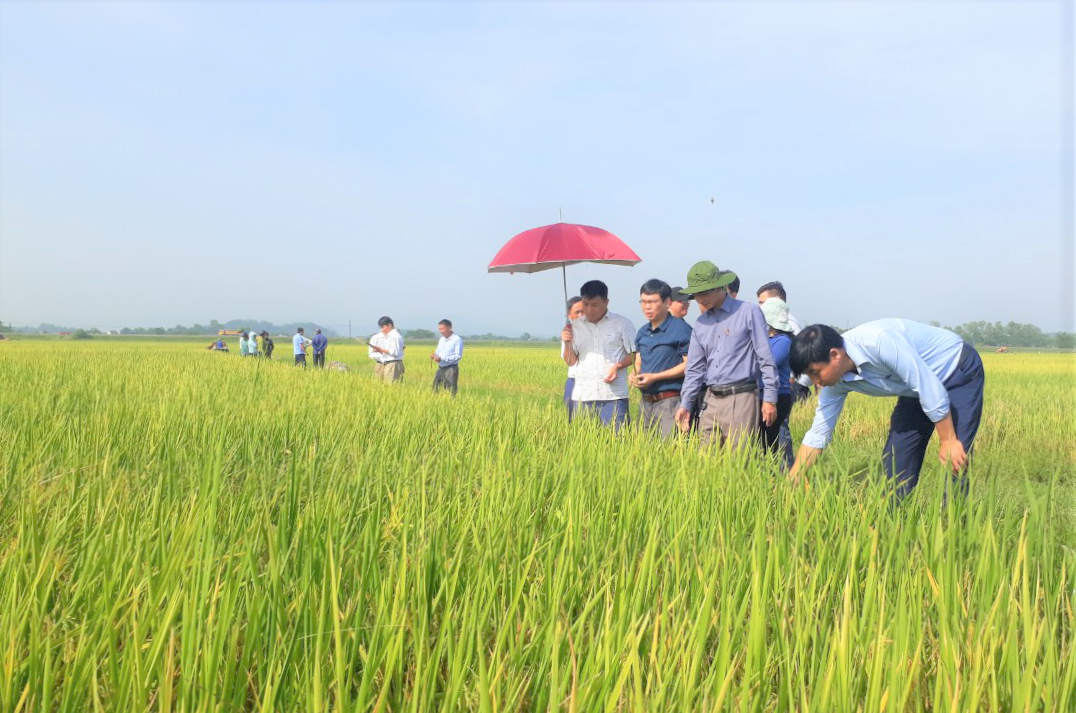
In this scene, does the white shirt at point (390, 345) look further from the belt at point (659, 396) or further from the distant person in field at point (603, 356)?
the belt at point (659, 396)

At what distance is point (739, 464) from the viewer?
2.72 metres

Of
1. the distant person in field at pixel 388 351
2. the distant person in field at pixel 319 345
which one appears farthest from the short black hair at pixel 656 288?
the distant person in field at pixel 319 345

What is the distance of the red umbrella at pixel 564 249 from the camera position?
16.8ft

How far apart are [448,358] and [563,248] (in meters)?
3.85

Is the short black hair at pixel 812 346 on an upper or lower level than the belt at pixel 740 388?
upper

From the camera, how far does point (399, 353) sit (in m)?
9.72

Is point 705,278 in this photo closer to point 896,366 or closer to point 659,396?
point 659,396

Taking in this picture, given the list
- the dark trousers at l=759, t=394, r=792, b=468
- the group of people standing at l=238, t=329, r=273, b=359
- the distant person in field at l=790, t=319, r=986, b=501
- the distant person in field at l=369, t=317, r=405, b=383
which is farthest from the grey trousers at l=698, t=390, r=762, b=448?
the group of people standing at l=238, t=329, r=273, b=359

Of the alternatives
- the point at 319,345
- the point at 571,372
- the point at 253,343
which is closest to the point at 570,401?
the point at 571,372

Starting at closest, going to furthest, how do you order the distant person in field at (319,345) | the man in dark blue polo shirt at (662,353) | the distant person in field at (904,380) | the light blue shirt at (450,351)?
the distant person in field at (904,380)
the man in dark blue polo shirt at (662,353)
the light blue shirt at (450,351)
the distant person in field at (319,345)

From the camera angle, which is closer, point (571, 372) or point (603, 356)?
point (603, 356)

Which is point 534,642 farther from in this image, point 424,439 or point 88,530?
point 424,439

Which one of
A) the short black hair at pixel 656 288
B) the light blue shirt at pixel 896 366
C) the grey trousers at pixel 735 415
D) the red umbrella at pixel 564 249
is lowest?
the grey trousers at pixel 735 415

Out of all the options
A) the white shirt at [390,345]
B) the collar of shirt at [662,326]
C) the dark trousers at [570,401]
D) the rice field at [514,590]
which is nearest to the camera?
the rice field at [514,590]
